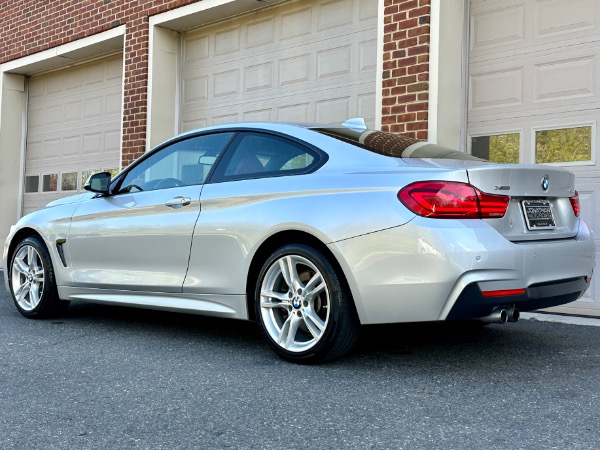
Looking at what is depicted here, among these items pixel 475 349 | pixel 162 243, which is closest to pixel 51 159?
pixel 162 243

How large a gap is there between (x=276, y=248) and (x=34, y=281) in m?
2.60

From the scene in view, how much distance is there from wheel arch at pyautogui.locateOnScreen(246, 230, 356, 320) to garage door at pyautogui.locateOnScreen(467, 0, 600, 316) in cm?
328

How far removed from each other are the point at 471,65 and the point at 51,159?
26.5ft

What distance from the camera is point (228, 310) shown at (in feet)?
13.9

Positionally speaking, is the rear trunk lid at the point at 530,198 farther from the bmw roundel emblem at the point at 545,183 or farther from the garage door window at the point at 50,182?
the garage door window at the point at 50,182

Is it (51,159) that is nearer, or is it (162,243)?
(162,243)

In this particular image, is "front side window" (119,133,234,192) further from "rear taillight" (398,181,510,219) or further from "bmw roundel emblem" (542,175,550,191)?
"bmw roundel emblem" (542,175,550,191)

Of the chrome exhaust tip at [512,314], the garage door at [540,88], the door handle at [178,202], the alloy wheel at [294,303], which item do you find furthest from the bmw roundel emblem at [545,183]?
the garage door at [540,88]

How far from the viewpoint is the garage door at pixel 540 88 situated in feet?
20.1

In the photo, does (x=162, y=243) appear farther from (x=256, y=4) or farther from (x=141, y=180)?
(x=256, y=4)

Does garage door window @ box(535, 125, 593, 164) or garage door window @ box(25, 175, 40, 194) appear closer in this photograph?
garage door window @ box(535, 125, 593, 164)

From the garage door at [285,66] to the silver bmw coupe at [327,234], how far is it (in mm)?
3399

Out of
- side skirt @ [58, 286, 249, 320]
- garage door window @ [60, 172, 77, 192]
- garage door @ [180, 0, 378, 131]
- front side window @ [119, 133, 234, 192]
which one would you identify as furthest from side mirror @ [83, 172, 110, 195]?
garage door window @ [60, 172, 77, 192]

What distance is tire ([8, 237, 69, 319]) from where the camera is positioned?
18.3 ft
